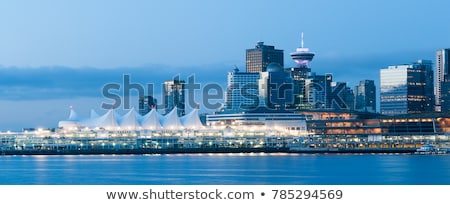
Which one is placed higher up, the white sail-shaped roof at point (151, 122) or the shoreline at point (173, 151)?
the white sail-shaped roof at point (151, 122)

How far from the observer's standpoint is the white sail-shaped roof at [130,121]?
4011 inches

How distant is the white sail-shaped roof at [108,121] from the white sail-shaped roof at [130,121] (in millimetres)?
749

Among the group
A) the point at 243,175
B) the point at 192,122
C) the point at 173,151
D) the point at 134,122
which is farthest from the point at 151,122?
the point at 243,175

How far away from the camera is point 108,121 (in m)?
Result: 102

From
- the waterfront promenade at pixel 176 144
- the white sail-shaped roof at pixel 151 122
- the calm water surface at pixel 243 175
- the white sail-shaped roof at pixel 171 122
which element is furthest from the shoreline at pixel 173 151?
the calm water surface at pixel 243 175

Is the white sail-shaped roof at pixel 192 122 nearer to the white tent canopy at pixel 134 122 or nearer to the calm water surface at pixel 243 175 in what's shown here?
the white tent canopy at pixel 134 122

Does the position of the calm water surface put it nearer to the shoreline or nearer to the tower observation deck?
the shoreline

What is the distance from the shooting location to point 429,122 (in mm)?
100312

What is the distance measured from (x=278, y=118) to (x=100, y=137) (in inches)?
919

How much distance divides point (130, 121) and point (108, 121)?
228cm

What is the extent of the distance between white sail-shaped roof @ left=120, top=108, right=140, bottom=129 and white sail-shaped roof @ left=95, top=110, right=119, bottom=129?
0.75m

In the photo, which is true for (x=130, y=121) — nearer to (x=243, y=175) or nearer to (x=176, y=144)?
(x=176, y=144)
